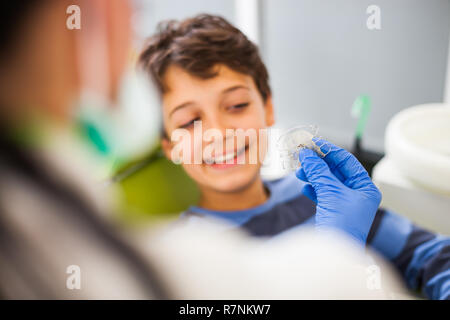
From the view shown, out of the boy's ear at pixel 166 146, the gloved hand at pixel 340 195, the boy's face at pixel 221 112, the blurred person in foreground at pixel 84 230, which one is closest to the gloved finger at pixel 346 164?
the gloved hand at pixel 340 195

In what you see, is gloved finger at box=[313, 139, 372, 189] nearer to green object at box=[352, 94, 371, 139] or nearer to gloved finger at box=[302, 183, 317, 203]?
gloved finger at box=[302, 183, 317, 203]

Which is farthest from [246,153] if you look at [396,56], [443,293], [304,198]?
[443,293]

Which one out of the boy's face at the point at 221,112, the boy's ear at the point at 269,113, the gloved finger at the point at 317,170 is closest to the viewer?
the gloved finger at the point at 317,170

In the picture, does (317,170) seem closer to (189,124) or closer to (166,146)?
(189,124)

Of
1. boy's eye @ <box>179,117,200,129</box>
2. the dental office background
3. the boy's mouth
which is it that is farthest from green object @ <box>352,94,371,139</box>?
boy's eye @ <box>179,117,200,129</box>

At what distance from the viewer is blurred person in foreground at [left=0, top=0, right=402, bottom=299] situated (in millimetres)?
880

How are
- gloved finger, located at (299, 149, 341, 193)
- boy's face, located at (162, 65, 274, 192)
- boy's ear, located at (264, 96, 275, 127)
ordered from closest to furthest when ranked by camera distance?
gloved finger, located at (299, 149, 341, 193), boy's face, located at (162, 65, 274, 192), boy's ear, located at (264, 96, 275, 127)

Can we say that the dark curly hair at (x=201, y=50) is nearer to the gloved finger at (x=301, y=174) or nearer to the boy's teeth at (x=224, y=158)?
the boy's teeth at (x=224, y=158)

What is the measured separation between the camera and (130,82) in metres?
1.05

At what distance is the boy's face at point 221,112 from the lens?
3.22 feet

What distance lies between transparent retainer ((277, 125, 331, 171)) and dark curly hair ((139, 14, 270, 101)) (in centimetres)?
28

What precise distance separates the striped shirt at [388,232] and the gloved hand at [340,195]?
0.89 feet

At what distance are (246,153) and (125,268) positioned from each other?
1.30ft
